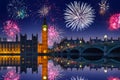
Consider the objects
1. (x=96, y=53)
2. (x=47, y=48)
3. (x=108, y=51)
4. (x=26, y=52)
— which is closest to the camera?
(x=108, y=51)

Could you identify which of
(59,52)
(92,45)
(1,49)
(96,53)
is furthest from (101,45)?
(1,49)

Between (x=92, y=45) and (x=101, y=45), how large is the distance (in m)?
2.70

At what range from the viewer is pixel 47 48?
164 metres

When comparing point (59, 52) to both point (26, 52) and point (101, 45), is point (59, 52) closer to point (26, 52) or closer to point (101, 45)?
point (26, 52)

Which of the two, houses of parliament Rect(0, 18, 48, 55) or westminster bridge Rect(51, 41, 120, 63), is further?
houses of parliament Rect(0, 18, 48, 55)

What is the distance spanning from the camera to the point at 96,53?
144 metres

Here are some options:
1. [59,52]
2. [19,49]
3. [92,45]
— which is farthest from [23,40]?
[92,45]

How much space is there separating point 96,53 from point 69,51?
9.75 m

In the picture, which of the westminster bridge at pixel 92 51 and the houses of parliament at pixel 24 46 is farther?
the houses of parliament at pixel 24 46

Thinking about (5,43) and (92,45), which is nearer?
(92,45)

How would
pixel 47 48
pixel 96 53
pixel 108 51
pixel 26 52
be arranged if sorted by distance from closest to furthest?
pixel 108 51, pixel 96 53, pixel 26 52, pixel 47 48

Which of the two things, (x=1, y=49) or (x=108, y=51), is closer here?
(x=108, y=51)

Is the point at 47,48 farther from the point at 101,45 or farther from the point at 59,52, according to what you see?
the point at 101,45

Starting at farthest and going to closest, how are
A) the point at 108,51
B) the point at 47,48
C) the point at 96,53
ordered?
the point at 47,48, the point at 96,53, the point at 108,51
